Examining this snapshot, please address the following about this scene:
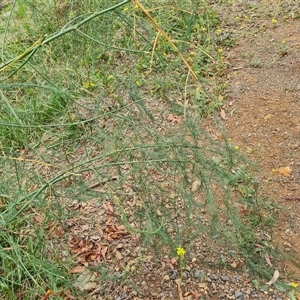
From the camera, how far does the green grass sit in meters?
1.93

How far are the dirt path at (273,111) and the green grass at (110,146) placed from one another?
16 cm

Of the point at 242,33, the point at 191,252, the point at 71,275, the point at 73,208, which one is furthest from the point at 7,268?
the point at 242,33

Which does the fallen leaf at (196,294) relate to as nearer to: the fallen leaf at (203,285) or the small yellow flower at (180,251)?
the fallen leaf at (203,285)

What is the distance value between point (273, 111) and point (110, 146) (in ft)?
4.65

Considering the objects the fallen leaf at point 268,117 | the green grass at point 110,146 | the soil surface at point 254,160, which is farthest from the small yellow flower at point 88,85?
the fallen leaf at point 268,117

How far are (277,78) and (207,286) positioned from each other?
6.17ft

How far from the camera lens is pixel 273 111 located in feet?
10.4

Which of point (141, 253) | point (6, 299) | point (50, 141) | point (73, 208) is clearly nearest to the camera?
point (6, 299)

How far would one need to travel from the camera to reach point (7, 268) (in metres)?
2.17

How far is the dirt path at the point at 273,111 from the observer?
2.60 meters

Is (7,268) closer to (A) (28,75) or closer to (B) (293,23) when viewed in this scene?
(A) (28,75)

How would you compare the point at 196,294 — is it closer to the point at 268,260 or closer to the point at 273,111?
the point at 268,260

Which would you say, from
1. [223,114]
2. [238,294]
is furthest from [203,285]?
[223,114]

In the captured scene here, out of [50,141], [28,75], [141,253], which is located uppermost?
[28,75]
